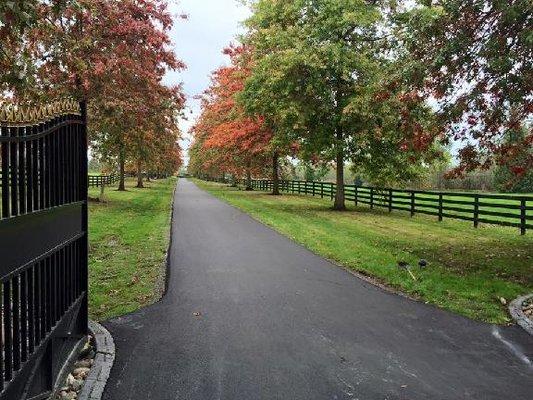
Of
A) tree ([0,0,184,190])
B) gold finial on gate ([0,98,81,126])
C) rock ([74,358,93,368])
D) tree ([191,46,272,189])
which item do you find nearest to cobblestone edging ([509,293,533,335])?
rock ([74,358,93,368])

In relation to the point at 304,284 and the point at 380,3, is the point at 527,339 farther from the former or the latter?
the point at 380,3

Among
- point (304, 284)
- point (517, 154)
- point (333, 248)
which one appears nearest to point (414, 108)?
point (517, 154)

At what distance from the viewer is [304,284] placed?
8500 millimetres

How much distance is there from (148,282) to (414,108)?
660 cm

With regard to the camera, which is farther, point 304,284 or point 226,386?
point 304,284

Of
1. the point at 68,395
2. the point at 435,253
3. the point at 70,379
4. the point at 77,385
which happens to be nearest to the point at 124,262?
the point at 70,379

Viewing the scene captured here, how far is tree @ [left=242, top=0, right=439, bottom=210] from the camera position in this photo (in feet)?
65.5

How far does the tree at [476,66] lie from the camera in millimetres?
8461

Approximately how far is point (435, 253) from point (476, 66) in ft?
15.3

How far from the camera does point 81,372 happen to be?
486cm

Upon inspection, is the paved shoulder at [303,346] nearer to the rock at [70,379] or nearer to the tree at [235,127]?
the rock at [70,379]

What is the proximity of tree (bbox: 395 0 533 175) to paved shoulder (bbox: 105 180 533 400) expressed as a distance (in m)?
4.14

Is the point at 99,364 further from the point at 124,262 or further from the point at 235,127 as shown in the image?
the point at 235,127

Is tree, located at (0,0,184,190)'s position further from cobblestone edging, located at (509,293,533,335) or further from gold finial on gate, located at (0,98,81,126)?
cobblestone edging, located at (509,293,533,335)
